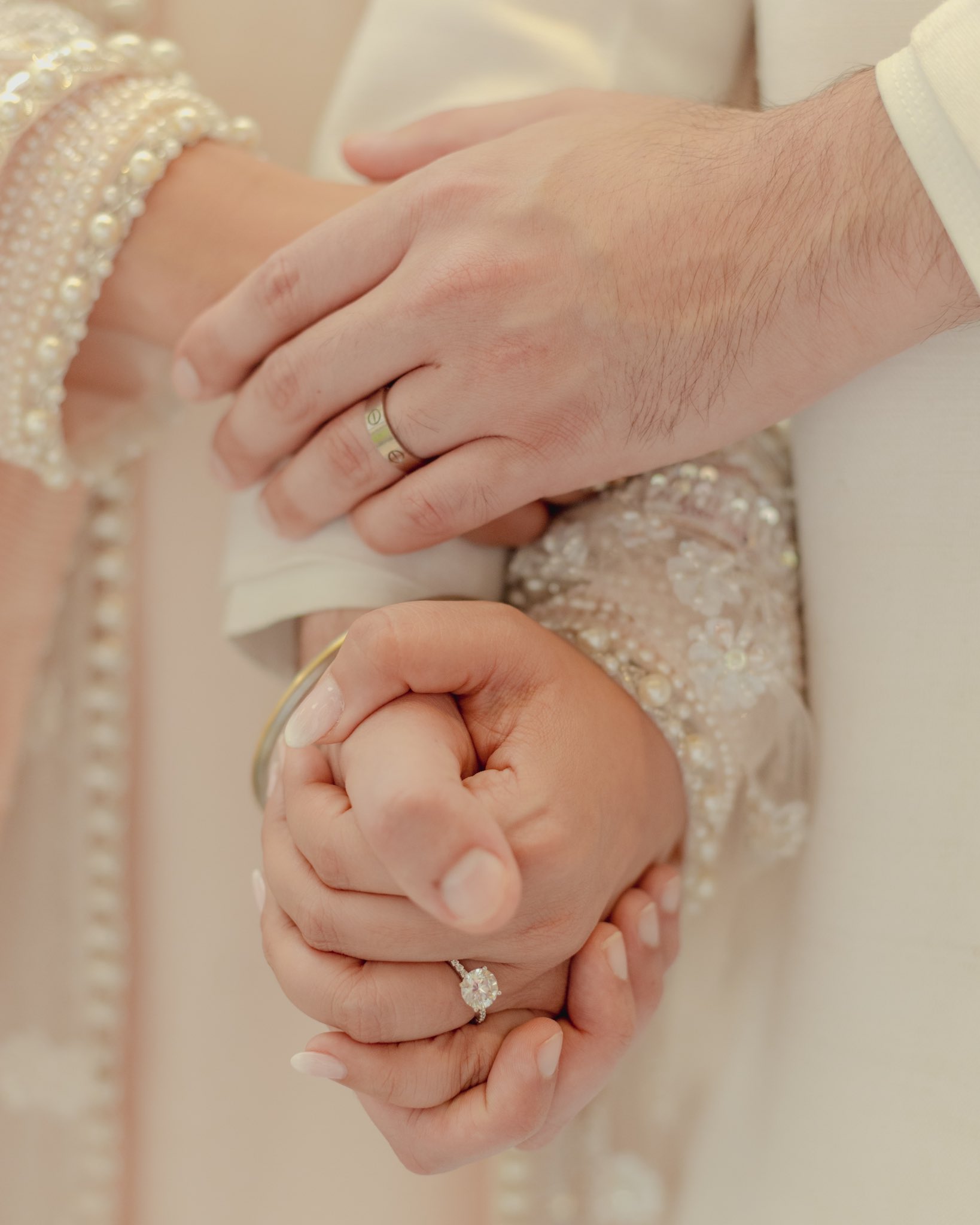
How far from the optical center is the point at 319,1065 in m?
0.56

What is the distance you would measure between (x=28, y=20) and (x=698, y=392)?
535 mm

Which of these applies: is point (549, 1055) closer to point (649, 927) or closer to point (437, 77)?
point (649, 927)

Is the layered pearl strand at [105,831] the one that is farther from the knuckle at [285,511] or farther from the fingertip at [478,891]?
the fingertip at [478,891]

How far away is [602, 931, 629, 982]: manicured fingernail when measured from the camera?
613mm

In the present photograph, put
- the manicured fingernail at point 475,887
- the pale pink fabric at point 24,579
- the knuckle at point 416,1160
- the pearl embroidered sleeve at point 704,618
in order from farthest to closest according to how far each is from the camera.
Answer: the pale pink fabric at point 24,579 → the pearl embroidered sleeve at point 704,618 → the knuckle at point 416,1160 → the manicured fingernail at point 475,887

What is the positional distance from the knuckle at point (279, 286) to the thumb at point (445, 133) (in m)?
0.16

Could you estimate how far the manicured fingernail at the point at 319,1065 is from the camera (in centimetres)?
56

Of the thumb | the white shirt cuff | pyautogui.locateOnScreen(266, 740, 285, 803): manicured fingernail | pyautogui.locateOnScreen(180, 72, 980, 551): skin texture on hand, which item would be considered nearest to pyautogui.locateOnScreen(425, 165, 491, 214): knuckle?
pyautogui.locateOnScreen(180, 72, 980, 551): skin texture on hand

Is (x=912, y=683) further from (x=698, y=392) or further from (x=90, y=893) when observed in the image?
(x=90, y=893)

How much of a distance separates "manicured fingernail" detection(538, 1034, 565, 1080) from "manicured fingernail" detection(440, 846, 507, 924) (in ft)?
0.45

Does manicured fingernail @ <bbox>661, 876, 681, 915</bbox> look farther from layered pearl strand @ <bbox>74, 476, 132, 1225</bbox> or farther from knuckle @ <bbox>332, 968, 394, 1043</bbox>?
layered pearl strand @ <bbox>74, 476, 132, 1225</bbox>

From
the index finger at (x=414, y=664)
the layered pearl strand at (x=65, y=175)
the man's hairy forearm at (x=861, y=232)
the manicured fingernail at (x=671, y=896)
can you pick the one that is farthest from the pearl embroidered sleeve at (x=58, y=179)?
the manicured fingernail at (x=671, y=896)

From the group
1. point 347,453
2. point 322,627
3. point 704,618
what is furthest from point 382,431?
point 704,618

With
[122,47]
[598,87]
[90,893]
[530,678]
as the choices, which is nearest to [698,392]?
[530,678]
